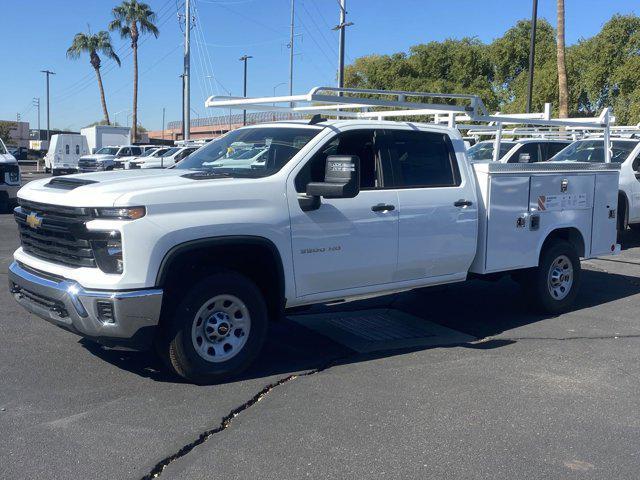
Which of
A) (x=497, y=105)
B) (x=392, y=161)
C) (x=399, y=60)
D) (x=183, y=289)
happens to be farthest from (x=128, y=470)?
(x=399, y=60)

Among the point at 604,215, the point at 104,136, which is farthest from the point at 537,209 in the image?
the point at 104,136

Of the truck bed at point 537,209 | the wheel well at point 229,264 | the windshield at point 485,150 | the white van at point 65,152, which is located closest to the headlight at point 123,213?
the wheel well at point 229,264

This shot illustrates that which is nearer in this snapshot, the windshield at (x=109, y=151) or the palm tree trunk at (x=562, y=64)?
the palm tree trunk at (x=562, y=64)

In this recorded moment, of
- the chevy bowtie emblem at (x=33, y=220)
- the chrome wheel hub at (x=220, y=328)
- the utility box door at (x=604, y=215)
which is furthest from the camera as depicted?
the utility box door at (x=604, y=215)

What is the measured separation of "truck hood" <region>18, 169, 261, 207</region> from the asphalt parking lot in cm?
141

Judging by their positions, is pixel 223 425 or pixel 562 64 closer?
pixel 223 425

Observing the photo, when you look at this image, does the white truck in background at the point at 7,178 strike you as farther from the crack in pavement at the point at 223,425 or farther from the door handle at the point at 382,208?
the crack in pavement at the point at 223,425

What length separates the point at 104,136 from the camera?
43781mm

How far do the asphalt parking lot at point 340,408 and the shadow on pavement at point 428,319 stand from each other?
31mm

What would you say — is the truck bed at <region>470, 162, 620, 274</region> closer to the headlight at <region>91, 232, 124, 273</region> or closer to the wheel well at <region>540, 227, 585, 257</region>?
the wheel well at <region>540, 227, 585, 257</region>

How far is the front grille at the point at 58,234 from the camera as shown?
16.1ft

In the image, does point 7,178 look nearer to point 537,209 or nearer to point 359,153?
point 359,153

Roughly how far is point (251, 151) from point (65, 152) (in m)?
38.9

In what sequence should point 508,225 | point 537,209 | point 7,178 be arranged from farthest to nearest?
point 7,178 → point 537,209 → point 508,225
